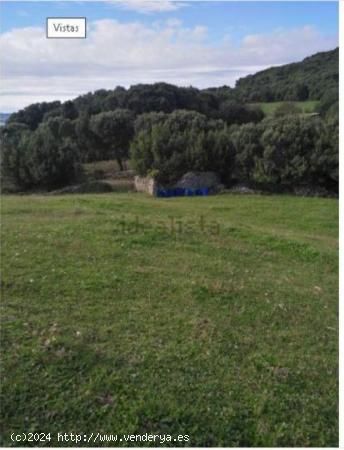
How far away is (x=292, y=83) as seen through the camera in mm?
39125

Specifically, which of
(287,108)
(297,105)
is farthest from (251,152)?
(297,105)

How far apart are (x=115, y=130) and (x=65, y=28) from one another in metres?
30.6

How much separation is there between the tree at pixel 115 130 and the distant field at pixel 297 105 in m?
12.6

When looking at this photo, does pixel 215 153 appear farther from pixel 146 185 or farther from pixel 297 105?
pixel 297 105

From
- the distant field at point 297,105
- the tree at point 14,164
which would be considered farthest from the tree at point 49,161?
the distant field at point 297,105

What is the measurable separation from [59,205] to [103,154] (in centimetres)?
2233

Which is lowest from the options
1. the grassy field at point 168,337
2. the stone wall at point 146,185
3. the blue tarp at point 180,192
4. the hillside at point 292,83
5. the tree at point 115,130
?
the grassy field at point 168,337

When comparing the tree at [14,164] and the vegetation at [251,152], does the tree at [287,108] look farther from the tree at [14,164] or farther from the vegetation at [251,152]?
the tree at [14,164]

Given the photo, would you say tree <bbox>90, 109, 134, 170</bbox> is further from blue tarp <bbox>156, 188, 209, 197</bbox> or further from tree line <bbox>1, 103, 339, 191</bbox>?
blue tarp <bbox>156, 188, 209, 197</bbox>

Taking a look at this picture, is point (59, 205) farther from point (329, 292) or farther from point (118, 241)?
point (329, 292)

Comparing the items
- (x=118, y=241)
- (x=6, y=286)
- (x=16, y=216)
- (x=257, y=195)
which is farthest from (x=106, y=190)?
(x=6, y=286)

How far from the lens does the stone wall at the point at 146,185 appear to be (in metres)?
22.9

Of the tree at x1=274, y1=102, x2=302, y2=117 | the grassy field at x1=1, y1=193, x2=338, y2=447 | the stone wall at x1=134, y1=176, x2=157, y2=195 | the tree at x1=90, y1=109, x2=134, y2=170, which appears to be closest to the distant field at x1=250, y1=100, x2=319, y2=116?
the tree at x1=274, y1=102, x2=302, y2=117

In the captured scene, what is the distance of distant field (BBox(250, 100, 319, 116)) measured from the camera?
1351 inches
